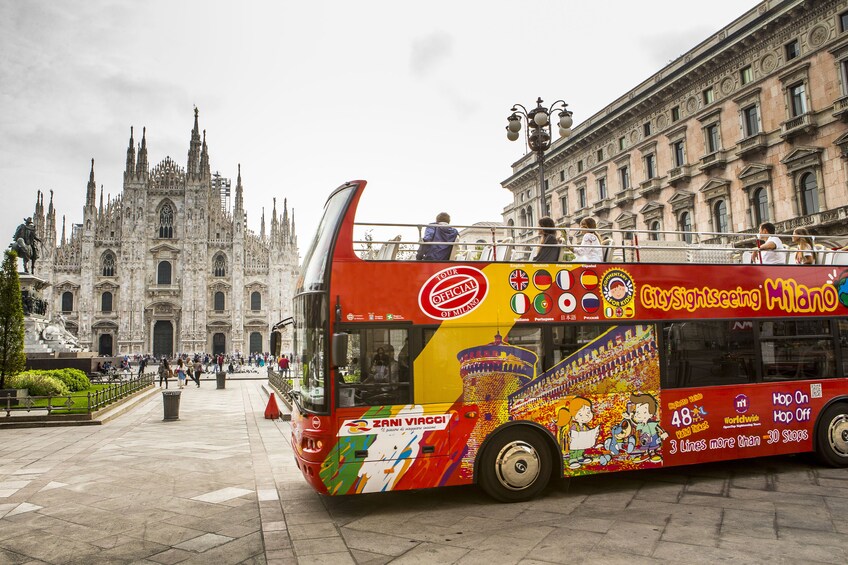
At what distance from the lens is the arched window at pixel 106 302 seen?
189 ft

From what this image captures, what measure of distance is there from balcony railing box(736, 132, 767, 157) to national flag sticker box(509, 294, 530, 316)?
22459 millimetres

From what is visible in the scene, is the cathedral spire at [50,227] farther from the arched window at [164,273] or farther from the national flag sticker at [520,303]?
the national flag sticker at [520,303]

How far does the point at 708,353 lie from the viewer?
712 centimetres

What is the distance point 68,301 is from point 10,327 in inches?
1868

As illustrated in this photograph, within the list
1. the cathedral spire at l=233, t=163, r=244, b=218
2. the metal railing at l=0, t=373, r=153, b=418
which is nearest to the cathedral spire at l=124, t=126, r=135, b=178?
the cathedral spire at l=233, t=163, r=244, b=218

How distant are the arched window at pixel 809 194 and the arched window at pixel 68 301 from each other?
60612mm

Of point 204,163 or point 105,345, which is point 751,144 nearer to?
point 204,163

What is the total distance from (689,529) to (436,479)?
2.44m

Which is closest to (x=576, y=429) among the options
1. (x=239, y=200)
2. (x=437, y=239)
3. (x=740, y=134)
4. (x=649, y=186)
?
(x=437, y=239)

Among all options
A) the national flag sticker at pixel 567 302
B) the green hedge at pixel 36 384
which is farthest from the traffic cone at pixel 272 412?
the national flag sticker at pixel 567 302

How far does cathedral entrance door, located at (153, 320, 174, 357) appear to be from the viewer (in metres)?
58.4

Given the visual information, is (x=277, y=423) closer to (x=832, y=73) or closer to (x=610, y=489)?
(x=610, y=489)

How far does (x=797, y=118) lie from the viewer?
2230cm

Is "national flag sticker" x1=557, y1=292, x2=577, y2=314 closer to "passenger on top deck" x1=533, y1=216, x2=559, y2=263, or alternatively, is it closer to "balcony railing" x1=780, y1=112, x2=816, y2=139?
"passenger on top deck" x1=533, y1=216, x2=559, y2=263
